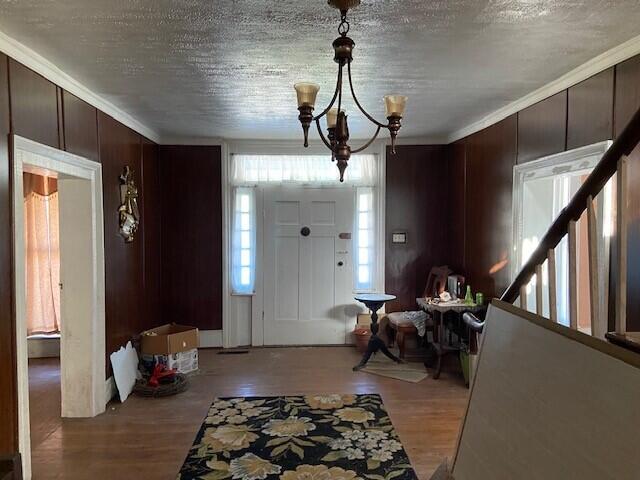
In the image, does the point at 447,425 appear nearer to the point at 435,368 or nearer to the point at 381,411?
the point at 381,411

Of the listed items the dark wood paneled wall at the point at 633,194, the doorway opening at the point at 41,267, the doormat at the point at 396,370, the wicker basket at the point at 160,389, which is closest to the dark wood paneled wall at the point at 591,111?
the dark wood paneled wall at the point at 633,194

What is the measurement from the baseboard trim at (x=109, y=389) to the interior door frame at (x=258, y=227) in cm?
165

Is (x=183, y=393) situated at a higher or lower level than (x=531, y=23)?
lower

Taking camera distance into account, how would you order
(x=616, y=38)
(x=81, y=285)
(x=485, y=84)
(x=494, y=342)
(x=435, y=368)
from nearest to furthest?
(x=494, y=342)
(x=616, y=38)
(x=485, y=84)
(x=81, y=285)
(x=435, y=368)

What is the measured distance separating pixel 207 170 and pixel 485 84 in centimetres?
327

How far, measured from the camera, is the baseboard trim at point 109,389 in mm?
3672

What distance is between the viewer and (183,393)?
3.97 metres

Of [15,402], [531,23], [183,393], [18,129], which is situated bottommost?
[183,393]

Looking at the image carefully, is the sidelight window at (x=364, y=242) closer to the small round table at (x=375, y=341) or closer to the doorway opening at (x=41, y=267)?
the small round table at (x=375, y=341)

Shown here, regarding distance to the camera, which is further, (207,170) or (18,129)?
(207,170)

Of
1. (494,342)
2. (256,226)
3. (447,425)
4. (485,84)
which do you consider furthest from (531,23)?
(256,226)

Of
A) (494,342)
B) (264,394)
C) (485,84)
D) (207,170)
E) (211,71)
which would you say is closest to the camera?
(494,342)

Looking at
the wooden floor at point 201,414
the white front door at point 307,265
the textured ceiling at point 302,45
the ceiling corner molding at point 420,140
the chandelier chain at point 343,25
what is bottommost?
the wooden floor at point 201,414

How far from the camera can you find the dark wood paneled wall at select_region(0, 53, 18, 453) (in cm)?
238
